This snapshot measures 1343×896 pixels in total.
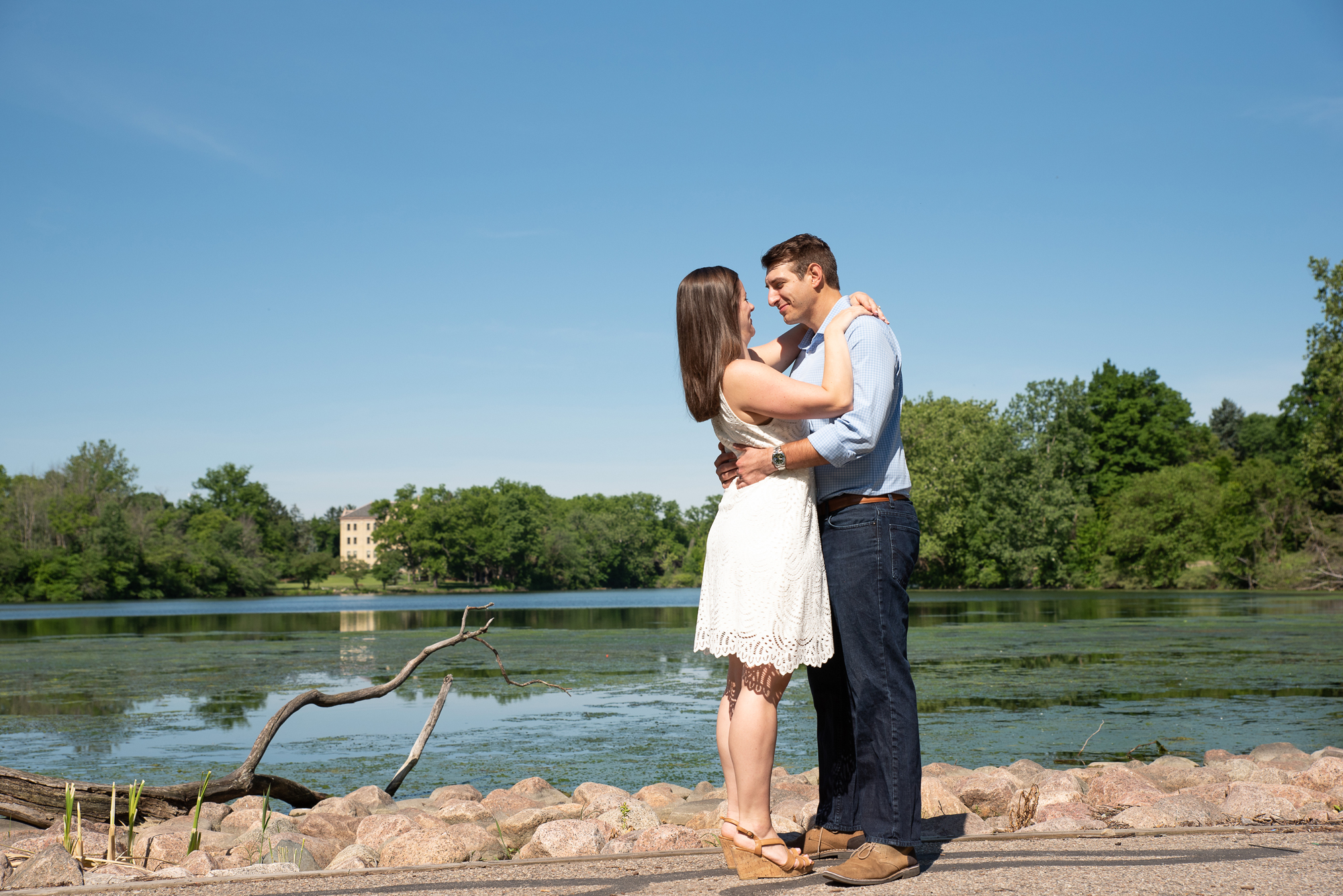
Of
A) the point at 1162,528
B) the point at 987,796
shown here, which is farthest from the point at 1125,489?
the point at 987,796

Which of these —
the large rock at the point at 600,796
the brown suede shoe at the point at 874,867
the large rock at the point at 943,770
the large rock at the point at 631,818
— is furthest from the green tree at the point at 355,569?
the brown suede shoe at the point at 874,867

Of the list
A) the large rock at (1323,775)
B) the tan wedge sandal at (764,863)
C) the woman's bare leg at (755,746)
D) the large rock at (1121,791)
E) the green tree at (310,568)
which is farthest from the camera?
the green tree at (310,568)

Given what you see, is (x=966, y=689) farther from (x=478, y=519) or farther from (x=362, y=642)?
(x=478, y=519)

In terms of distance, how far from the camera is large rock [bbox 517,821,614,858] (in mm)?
3863

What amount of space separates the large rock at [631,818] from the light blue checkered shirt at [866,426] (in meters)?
1.98

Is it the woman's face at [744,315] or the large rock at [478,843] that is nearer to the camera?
the woman's face at [744,315]

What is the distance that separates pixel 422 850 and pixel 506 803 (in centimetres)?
163

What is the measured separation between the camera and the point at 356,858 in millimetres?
3924

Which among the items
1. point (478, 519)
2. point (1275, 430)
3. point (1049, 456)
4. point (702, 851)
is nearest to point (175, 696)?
point (702, 851)

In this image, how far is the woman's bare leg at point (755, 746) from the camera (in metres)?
2.88

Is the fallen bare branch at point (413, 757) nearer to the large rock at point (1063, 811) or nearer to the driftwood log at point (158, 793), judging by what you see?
the driftwood log at point (158, 793)

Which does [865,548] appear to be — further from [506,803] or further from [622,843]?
[506,803]

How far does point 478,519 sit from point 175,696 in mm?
78683

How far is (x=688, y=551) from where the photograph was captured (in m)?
108
